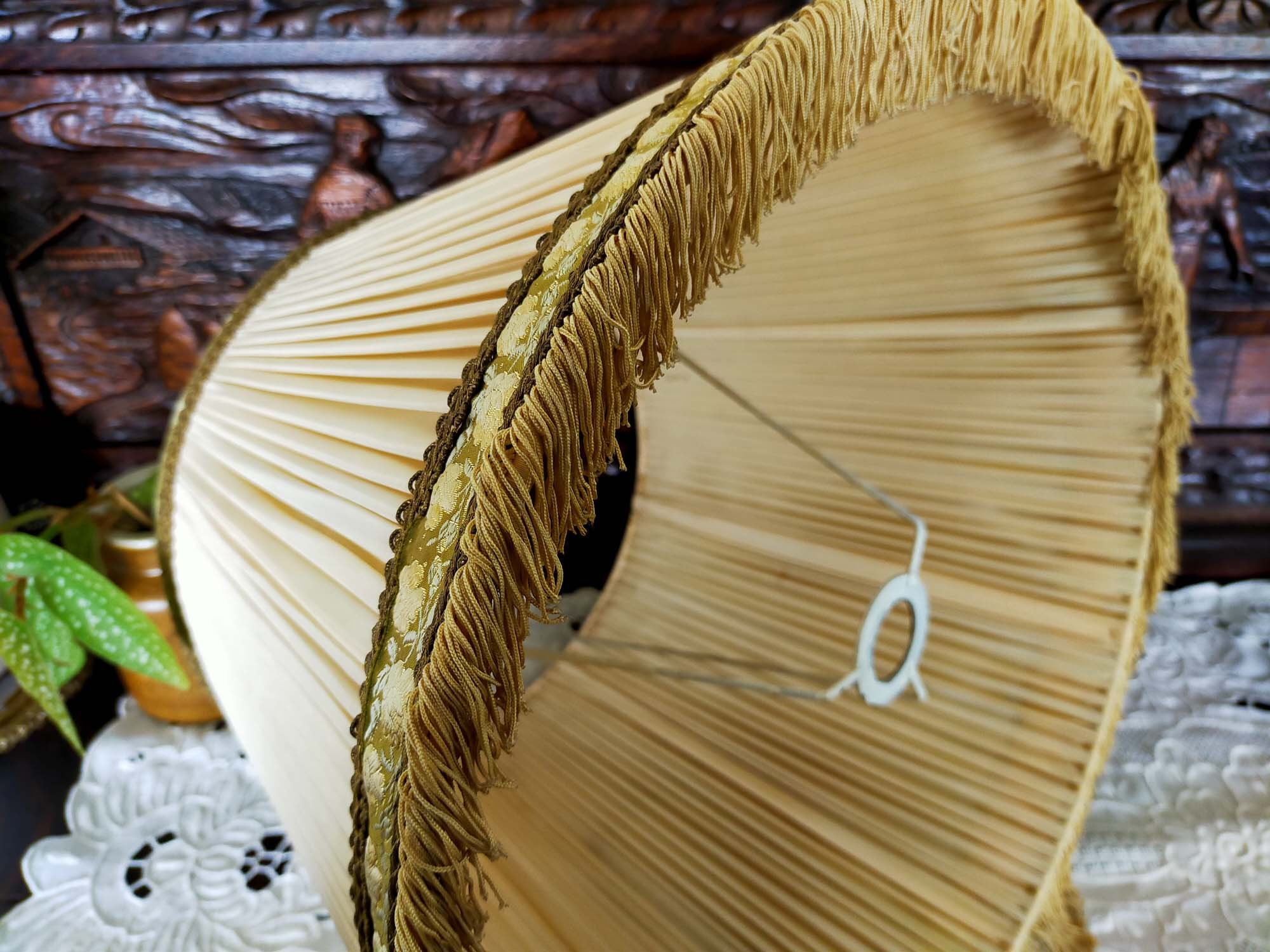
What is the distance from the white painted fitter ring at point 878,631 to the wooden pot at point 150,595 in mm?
505

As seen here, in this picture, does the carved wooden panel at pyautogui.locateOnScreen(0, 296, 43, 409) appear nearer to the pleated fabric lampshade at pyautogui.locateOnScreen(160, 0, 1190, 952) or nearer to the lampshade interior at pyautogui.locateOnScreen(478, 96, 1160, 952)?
the pleated fabric lampshade at pyautogui.locateOnScreen(160, 0, 1190, 952)

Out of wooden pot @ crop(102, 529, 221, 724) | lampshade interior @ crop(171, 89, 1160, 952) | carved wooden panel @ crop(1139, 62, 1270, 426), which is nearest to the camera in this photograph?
lampshade interior @ crop(171, 89, 1160, 952)

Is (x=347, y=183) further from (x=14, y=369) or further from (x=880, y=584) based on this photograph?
(x=880, y=584)

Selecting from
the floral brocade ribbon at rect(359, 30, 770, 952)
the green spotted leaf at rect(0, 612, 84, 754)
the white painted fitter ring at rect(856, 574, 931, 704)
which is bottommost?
the white painted fitter ring at rect(856, 574, 931, 704)

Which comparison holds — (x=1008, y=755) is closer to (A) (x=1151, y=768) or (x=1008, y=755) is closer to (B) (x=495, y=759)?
(A) (x=1151, y=768)

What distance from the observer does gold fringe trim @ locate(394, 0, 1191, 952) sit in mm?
219

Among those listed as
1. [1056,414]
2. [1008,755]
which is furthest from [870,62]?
[1008,755]

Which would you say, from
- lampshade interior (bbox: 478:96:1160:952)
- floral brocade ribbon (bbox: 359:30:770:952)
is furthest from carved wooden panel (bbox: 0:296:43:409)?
floral brocade ribbon (bbox: 359:30:770:952)

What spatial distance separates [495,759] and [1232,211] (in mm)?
872

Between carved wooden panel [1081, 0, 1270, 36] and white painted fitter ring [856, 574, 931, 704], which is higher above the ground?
carved wooden panel [1081, 0, 1270, 36]

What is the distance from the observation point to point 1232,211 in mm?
736

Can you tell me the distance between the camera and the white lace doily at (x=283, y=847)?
0.49 m

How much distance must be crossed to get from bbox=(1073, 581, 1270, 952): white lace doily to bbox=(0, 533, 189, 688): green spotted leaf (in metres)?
0.65

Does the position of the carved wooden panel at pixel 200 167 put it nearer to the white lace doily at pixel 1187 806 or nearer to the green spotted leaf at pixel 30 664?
the green spotted leaf at pixel 30 664
